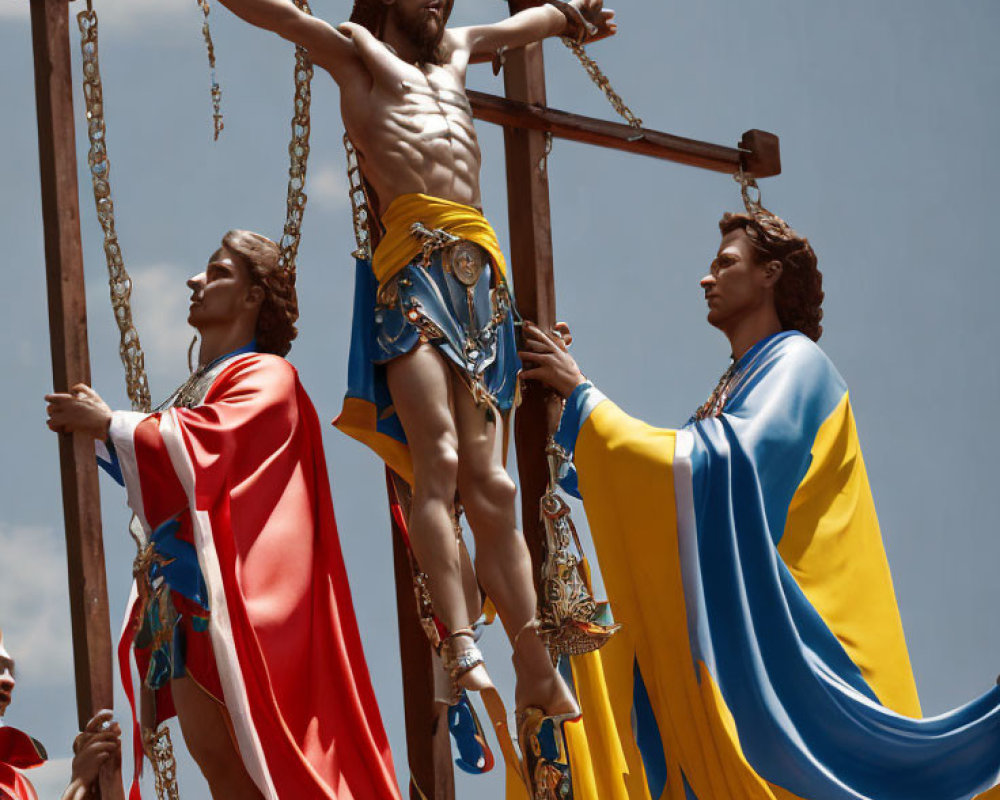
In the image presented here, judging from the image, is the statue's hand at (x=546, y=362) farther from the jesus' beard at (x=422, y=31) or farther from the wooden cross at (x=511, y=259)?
the jesus' beard at (x=422, y=31)

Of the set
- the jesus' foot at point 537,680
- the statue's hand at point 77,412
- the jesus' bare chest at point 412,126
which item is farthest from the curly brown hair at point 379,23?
the jesus' foot at point 537,680

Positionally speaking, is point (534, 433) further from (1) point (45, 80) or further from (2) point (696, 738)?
(1) point (45, 80)

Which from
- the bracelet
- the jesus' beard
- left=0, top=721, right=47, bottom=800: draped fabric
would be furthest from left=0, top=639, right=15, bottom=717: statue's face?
the bracelet

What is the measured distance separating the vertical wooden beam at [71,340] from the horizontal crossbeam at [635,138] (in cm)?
120

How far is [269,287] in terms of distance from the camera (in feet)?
20.3

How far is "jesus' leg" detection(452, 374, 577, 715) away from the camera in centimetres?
577

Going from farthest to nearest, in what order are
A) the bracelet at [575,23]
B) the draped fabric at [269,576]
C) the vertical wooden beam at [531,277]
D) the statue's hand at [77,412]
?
1. the bracelet at [575,23]
2. the vertical wooden beam at [531,277]
3. the draped fabric at [269,576]
4. the statue's hand at [77,412]

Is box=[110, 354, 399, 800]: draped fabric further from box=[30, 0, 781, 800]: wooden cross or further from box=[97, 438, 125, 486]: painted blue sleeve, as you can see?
box=[30, 0, 781, 800]: wooden cross

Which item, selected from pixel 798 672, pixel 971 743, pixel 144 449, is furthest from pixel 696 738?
pixel 144 449

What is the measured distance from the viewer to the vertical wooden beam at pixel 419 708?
19.1 ft

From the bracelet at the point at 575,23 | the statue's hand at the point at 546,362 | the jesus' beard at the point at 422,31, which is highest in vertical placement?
the bracelet at the point at 575,23

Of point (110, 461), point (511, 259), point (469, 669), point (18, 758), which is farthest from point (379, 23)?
point (18, 758)

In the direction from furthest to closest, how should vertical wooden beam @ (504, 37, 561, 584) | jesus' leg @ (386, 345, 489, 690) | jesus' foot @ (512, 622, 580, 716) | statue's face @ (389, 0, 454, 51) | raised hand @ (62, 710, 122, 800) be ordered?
vertical wooden beam @ (504, 37, 561, 584)
statue's face @ (389, 0, 454, 51)
jesus' foot @ (512, 622, 580, 716)
jesus' leg @ (386, 345, 489, 690)
raised hand @ (62, 710, 122, 800)

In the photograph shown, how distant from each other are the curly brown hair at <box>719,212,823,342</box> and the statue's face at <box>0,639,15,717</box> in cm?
247
